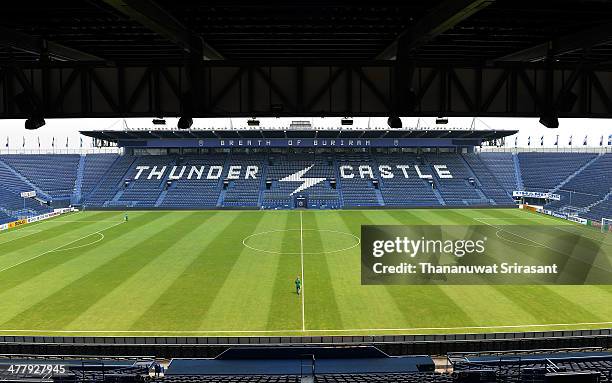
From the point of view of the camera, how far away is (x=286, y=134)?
226 ft

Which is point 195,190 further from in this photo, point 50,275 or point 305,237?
point 50,275

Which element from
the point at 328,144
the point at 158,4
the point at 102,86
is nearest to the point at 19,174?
the point at 328,144

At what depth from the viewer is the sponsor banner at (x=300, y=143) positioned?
71.8 metres

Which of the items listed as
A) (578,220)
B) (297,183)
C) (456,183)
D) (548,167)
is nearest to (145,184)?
(297,183)

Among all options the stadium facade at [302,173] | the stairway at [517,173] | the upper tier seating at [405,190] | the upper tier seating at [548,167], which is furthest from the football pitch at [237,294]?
the stairway at [517,173]

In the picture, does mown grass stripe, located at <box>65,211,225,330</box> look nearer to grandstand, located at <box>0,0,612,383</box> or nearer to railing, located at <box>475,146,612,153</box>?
grandstand, located at <box>0,0,612,383</box>

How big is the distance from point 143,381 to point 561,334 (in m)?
17.0

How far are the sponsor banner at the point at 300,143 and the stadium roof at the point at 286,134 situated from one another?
0.91m

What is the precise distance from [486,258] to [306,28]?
98.1 ft

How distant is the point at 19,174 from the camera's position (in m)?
65.6

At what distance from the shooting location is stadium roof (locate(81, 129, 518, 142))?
2589 inches

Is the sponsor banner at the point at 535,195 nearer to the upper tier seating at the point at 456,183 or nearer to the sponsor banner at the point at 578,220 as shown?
the upper tier seating at the point at 456,183

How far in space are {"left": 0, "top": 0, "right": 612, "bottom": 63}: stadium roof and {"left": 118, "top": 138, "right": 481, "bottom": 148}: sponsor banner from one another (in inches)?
2359

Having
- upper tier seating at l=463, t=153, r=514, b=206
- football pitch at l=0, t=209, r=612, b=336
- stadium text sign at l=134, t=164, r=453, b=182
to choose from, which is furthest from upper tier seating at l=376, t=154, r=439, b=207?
football pitch at l=0, t=209, r=612, b=336
